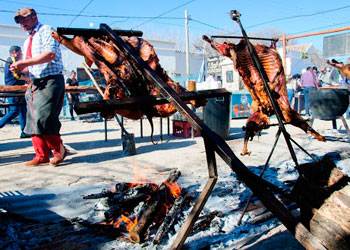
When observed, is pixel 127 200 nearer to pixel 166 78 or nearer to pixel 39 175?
pixel 166 78

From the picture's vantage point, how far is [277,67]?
10.1 feet

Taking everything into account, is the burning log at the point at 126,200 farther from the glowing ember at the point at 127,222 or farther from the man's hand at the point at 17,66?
the man's hand at the point at 17,66

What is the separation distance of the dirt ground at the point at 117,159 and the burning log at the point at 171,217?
28.3 inches

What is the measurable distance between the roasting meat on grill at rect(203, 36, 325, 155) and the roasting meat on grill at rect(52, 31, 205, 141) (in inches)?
30.8

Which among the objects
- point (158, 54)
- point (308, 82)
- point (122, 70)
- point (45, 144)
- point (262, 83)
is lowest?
point (45, 144)

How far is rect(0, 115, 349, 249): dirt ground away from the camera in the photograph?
435 cm

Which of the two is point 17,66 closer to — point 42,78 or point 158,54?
point 42,78

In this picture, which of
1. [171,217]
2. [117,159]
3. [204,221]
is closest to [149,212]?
[171,217]

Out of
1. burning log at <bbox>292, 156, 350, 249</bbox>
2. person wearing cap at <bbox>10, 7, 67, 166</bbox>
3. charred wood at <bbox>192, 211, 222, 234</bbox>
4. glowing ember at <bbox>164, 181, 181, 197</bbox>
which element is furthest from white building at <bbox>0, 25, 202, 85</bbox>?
burning log at <bbox>292, 156, 350, 249</bbox>

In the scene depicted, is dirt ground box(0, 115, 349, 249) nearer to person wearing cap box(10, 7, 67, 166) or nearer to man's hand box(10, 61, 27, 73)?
person wearing cap box(10, 7, 67, 166)

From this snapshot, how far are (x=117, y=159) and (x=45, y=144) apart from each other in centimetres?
139

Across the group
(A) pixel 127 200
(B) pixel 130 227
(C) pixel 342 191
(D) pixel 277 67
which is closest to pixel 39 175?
(A) pixel 127 200

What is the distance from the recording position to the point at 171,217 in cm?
268

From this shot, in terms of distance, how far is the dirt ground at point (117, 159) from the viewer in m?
4.35
